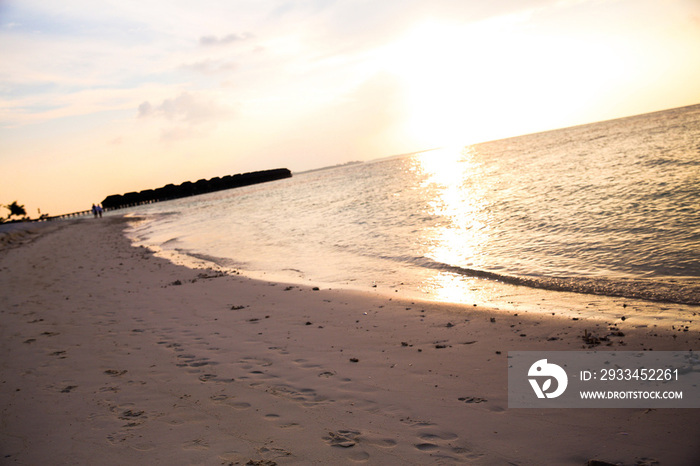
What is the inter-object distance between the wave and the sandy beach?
1.56 metres

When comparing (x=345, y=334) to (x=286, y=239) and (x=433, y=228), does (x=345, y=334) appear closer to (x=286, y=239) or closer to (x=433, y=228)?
(x=433, y=228)

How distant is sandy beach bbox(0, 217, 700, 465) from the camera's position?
3.55 meters

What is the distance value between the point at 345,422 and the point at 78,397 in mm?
3437

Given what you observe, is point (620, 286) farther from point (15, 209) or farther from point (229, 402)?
point (15, 209)

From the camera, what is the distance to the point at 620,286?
314 inches

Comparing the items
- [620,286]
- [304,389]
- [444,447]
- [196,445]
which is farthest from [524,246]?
[196,445]

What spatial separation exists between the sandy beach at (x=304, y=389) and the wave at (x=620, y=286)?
1565 mm

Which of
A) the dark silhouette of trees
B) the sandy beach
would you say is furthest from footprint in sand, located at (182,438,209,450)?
the dark silhouette of trees

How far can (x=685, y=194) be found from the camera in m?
14.4

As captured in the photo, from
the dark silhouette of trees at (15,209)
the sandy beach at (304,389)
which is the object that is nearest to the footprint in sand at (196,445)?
the sandy beach at (304,389)

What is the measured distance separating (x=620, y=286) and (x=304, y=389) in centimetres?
716

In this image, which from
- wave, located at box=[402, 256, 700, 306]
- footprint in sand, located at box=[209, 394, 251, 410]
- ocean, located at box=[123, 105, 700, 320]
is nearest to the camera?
footprint in sand, located at box=[209, 394, 251, 410]

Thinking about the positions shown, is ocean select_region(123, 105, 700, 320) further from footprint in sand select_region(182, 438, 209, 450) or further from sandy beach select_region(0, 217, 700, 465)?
footprint in sand select_region(182, 438, 209, 450)

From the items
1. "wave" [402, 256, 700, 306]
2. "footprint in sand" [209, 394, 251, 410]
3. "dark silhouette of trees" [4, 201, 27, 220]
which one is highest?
"dark silhouette of trees" [4, 201, 27, 220]
